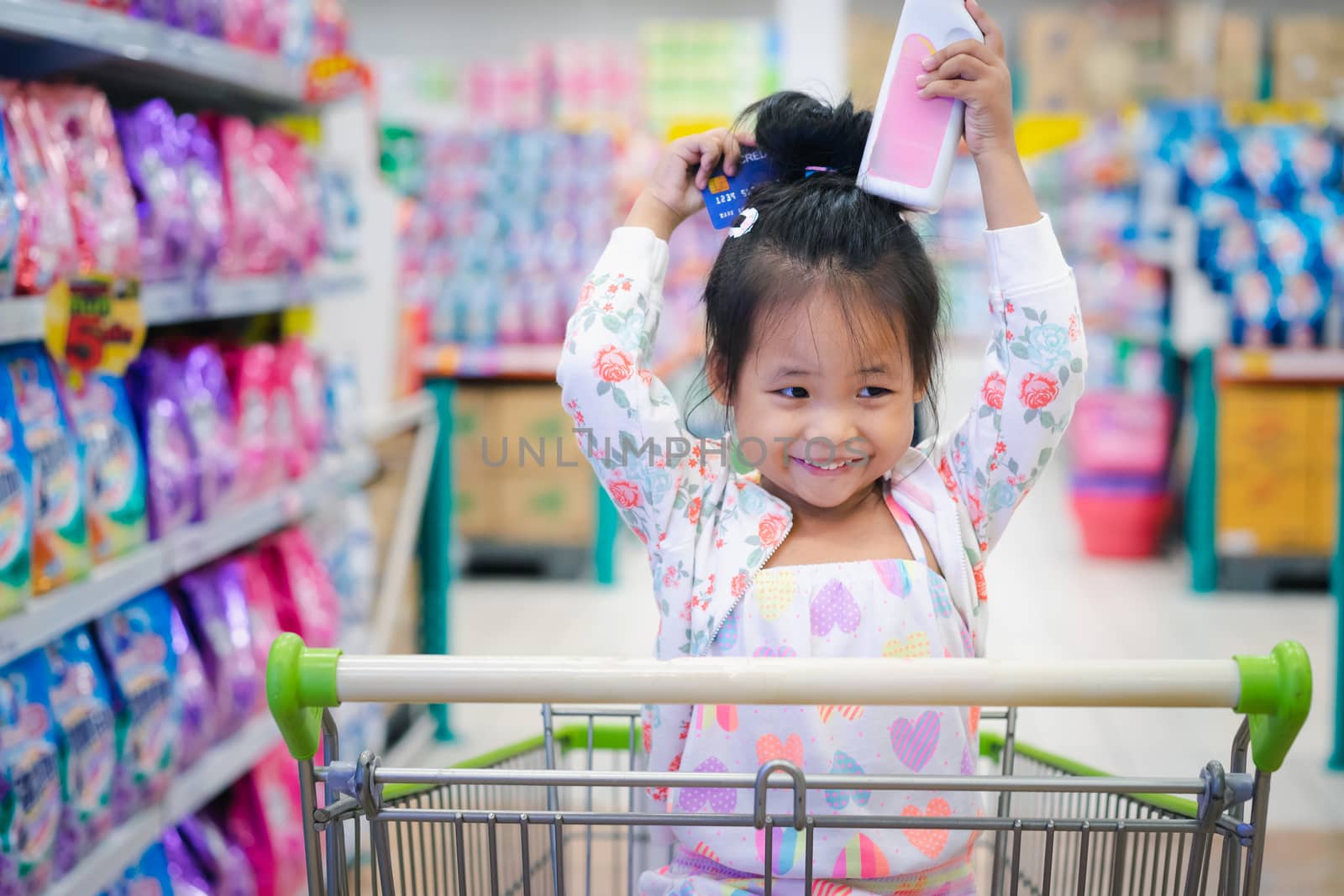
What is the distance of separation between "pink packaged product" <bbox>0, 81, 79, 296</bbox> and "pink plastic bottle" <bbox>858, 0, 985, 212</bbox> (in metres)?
1.10

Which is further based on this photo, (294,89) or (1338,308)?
(1338,308)

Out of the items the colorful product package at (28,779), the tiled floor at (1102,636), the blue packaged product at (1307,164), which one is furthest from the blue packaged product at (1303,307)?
the colorful product package at (28,779)

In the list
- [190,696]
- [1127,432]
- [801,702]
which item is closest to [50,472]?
[190,696]

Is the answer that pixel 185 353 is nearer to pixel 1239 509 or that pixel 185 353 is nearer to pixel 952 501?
pixel 952 501

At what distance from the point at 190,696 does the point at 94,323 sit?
2.17ft

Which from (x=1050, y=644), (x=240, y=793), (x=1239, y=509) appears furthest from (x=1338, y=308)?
(x=240, y=793)

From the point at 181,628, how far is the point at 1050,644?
2793 millimetres

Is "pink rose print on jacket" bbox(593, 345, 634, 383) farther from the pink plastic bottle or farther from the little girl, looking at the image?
the pink plastic bottle

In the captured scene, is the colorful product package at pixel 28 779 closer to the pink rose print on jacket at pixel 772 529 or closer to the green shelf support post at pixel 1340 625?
the pink rose print on jacket at pixel 772 529

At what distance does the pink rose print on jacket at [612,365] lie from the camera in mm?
1266

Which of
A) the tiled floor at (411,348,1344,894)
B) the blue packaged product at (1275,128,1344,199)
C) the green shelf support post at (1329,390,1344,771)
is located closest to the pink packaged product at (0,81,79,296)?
the tiled floor at (411,348,1344,894)

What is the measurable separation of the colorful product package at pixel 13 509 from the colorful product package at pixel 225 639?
559 mm

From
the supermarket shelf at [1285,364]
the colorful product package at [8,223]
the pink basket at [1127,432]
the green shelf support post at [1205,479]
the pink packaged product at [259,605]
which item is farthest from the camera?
the pink basket at [1127,432]

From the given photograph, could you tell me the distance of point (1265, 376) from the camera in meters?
4.50
